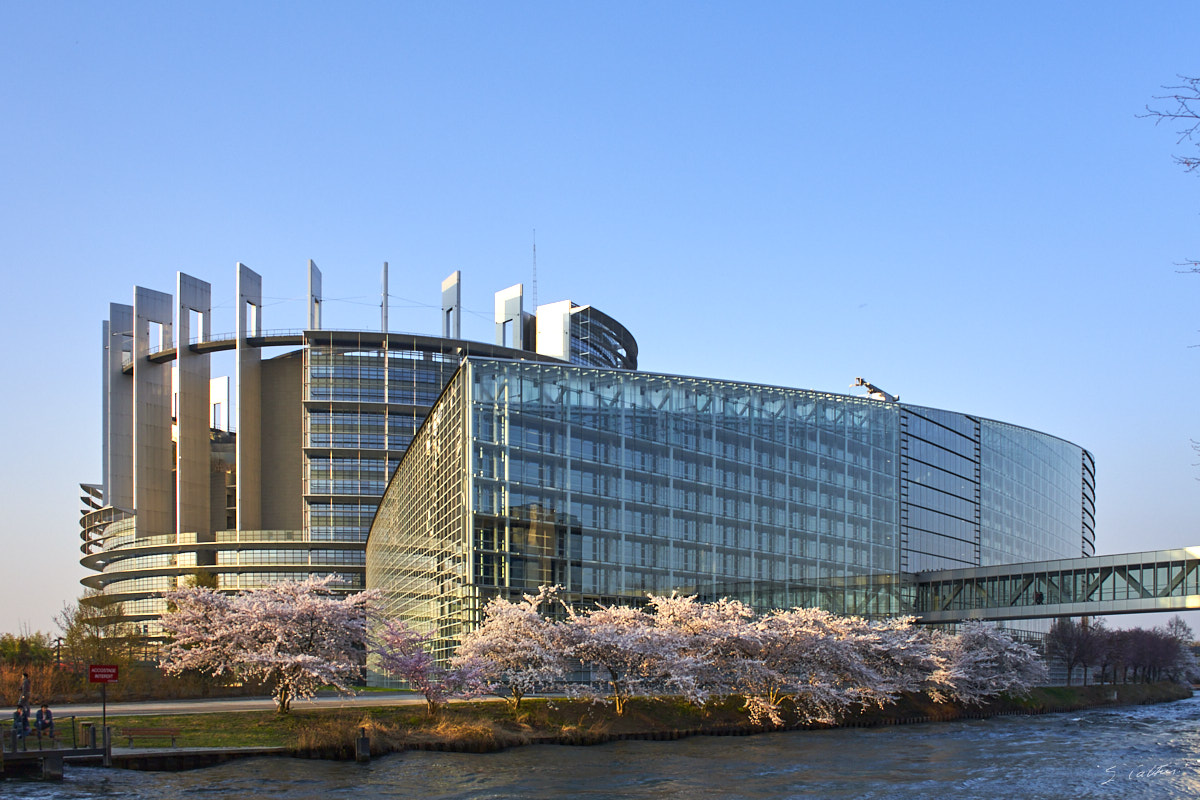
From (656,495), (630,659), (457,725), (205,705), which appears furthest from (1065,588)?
(205,705)

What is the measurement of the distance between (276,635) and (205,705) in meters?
12.9

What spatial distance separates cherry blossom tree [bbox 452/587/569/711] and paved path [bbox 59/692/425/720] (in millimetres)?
6307

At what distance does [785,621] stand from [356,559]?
99.8 meters

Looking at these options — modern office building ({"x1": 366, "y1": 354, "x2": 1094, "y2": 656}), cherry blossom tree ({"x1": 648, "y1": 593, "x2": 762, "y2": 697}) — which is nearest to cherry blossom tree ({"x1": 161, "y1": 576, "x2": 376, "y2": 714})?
modern office building ({"x1": 366, "y1": 354, "x2": 1094, "y2": 656})

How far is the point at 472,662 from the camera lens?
5991 cm

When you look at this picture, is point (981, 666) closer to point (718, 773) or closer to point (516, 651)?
point (516, 651)

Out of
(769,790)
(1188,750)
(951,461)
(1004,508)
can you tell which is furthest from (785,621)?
(1004,508)

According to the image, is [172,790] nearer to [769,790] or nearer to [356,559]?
[769,790]

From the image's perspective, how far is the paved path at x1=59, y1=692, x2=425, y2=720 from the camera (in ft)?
196

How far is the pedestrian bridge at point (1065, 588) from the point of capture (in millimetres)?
84625

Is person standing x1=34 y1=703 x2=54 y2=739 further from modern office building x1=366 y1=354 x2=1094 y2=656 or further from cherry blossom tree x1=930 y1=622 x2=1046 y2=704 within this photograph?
cherry blossom tree x1=930 y1=622 x2=1046 y2=704

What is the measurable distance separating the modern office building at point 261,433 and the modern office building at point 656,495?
4035 centimetres

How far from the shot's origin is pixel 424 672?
59.4 meters

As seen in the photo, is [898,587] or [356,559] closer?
[898,587]
